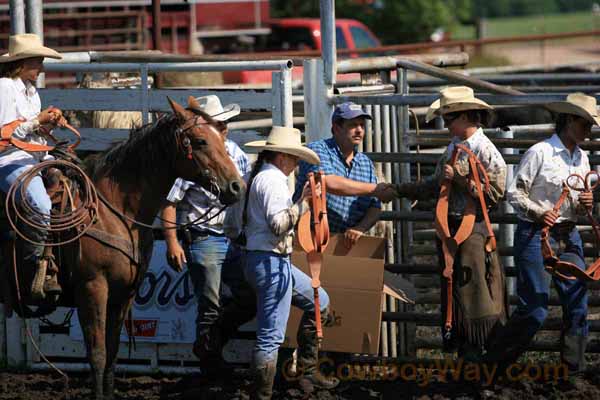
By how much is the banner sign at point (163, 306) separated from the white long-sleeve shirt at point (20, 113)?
144 cm

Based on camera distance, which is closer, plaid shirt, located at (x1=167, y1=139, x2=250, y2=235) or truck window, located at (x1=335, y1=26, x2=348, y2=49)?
plaid shirt, located at (x1=167, y1=139, x2=250, y2=235)

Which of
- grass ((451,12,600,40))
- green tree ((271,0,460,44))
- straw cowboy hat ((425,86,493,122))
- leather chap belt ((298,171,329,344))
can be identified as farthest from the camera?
grass ((451,12,600,40))

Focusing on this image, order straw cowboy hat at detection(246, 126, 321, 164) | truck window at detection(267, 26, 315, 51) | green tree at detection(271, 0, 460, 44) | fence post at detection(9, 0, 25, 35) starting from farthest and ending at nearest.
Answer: green tree at detection(271, 0, 460, 44) → truck window at detection(267, 26, 315, 51) → fence post at detection(9, 0, 25, 35) → straw cowboy hat at detection(246, 126, 321, 164)

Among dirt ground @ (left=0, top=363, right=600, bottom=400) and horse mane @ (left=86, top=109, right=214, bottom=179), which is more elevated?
horse mane @ (left=86, top=109, right=214, bottom=179)

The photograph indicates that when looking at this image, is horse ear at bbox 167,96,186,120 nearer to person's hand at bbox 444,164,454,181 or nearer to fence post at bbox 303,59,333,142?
fence post at bbox 303,59,333,142

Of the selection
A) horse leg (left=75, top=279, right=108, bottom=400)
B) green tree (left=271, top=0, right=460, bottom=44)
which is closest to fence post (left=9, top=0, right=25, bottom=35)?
horse leg (left=75, top=279, right=108, bottom=400)

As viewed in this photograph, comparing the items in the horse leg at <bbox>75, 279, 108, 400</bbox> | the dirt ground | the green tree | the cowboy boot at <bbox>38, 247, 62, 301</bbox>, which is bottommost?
the dirt ground

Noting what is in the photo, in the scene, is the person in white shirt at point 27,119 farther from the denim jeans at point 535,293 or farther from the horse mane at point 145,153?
the denim jeans at point 535,293

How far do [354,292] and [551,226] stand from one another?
1297 millimetres

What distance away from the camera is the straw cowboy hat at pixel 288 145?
674 cm

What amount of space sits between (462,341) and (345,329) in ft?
2.61

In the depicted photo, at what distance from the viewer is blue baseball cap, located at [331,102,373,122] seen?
7270mm

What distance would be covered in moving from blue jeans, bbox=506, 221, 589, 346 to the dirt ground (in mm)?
348

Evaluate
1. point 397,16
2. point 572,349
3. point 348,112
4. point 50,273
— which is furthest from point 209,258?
point 397,16
